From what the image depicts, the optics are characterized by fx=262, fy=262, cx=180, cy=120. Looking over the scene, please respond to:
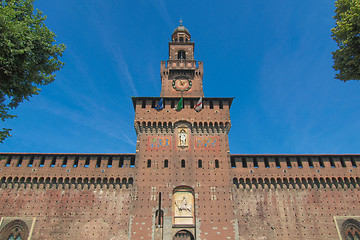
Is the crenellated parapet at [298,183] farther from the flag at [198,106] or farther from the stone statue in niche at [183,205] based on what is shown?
the flag at [198,106]

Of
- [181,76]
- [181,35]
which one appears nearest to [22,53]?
[181,76]

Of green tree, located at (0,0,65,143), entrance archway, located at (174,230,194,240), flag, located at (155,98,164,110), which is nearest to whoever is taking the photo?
green tree, located at (0,0,65,143)

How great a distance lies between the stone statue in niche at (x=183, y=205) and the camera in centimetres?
2447

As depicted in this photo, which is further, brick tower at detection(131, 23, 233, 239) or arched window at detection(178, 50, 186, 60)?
arched window at detection(178, 50, 186, 60)

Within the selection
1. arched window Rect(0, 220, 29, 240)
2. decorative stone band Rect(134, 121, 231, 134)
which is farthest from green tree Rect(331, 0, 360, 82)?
arched window Rect(0, 220, 29, 240)

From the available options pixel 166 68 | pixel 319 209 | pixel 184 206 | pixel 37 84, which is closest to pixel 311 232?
pixel 319 209

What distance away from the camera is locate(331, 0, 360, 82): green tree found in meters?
10.7

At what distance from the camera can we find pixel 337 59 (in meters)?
11.7

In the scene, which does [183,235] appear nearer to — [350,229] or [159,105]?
[159,105]

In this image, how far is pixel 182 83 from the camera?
32.1m

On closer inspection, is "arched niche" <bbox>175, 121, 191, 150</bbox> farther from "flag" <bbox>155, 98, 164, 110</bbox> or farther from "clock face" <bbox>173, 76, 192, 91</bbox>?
"clock face" <bbox>173, 76, 192, 91</bbox>

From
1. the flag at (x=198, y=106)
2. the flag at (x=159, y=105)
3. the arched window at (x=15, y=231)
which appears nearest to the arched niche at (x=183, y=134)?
the flag at (x=198, y=106)

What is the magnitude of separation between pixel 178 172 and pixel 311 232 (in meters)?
13.7

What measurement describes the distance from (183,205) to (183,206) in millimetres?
91
